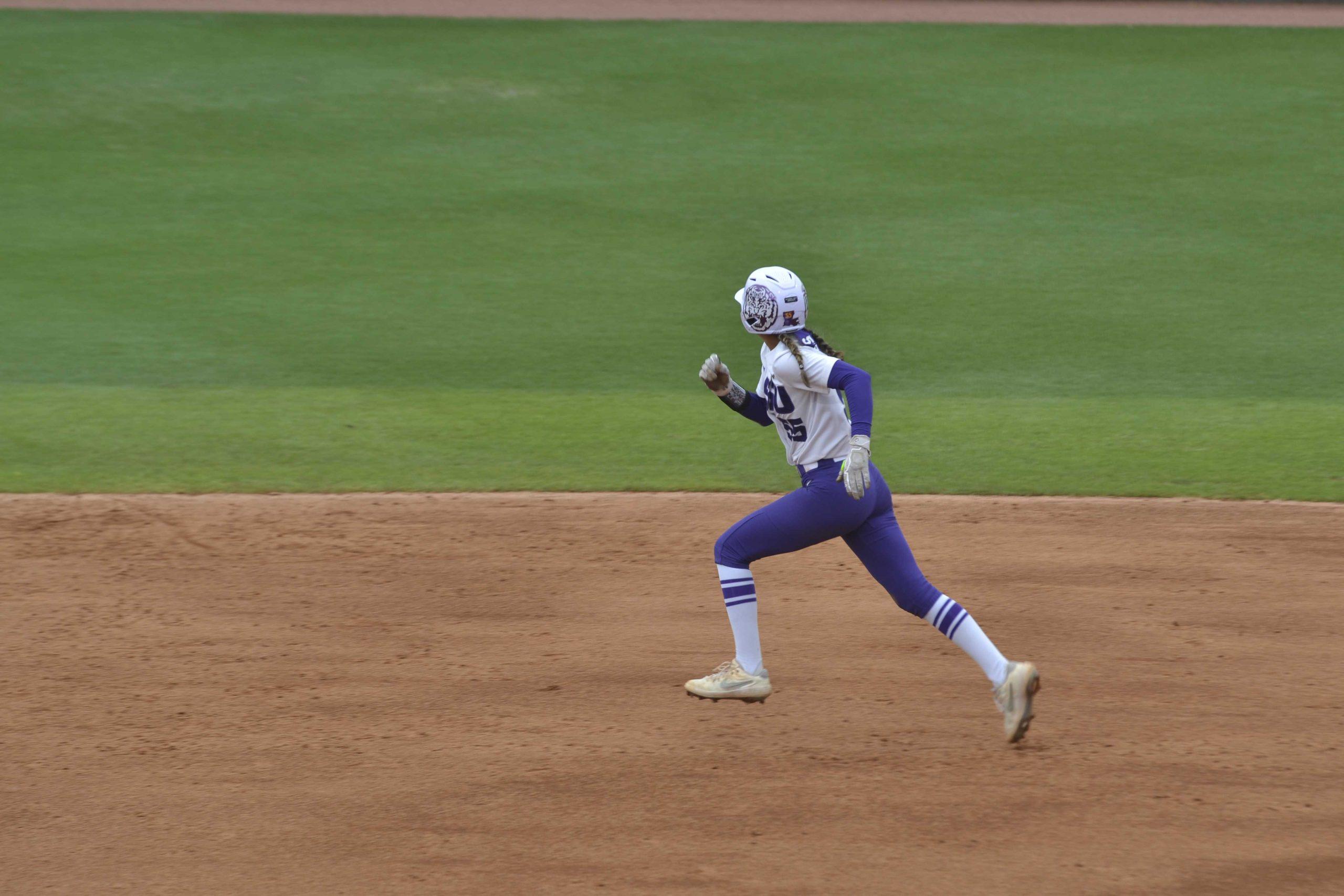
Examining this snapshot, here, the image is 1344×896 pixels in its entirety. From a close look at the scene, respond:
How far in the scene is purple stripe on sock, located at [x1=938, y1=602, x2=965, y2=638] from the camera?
588 centimetres

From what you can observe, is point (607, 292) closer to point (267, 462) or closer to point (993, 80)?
point (267, 462)

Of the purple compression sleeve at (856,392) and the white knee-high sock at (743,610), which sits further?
the white knee-high sock at (743,610)

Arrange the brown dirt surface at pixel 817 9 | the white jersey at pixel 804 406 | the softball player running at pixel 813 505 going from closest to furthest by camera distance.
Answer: the softball player running at pixel 813 505, the white jersey at pixel 804 406, the brown dirt surface at pixel 817 9

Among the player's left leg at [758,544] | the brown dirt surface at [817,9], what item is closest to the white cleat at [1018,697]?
the player's left leg at [758,544]

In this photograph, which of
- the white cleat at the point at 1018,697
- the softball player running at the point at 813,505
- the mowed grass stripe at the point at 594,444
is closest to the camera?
the white cleat at the point at 1018,697

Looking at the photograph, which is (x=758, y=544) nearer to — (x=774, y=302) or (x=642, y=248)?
(x=774, y=302)

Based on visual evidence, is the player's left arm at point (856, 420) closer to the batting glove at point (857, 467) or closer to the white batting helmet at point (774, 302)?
the batting glove at point (857, 467)

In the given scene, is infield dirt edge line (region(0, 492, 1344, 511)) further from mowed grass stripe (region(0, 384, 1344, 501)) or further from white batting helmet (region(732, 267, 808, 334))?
white batting helmet (region(732, 267, 808, 334))

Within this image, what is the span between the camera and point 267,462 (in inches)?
389

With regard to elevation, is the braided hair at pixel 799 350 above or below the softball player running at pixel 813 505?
above

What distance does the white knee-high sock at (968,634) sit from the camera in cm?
584

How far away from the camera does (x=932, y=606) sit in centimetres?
589

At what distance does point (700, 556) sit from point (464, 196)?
10.8m

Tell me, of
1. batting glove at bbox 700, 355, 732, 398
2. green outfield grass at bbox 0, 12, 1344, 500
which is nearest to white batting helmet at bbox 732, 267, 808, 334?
batting glove at bbox 700, 355, 732, 398
